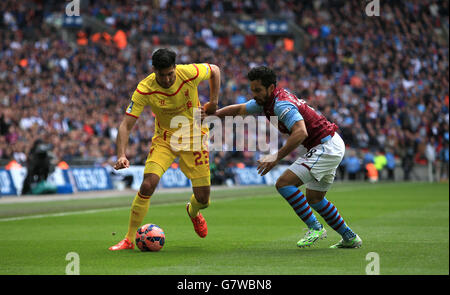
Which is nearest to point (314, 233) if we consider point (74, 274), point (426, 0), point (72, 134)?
point (74, 274)

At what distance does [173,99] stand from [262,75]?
139 centimetres

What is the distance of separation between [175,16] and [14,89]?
15.0m

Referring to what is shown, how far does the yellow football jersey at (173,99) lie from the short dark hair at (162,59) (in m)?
0.61

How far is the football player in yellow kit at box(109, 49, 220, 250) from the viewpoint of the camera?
31.5ft

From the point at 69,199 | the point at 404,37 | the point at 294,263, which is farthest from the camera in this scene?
the point at 404,37

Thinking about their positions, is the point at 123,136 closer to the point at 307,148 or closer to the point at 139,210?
the point at 139,210

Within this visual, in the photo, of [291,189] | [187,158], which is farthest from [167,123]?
[291,189]

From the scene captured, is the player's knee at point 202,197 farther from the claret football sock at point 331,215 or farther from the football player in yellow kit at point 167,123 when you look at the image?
the claret football sock at point 331,215

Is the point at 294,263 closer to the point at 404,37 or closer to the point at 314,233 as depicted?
the point at 314,233

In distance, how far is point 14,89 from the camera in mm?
31188

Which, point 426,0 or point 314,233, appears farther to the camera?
point 426,0

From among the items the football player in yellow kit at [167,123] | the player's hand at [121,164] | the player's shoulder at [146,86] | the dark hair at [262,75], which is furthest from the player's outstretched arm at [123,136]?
the dark hair at [262,75]

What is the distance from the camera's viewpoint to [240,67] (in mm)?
41031

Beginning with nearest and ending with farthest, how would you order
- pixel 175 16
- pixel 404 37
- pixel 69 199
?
1. pixel 69 199
2. pixel 404 37
3. pixel 175 16
